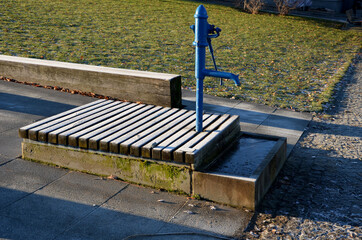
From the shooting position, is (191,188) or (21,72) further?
(21,72)

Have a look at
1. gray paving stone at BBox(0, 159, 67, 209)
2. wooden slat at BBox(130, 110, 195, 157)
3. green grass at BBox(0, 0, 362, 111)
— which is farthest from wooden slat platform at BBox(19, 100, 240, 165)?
green grass at BBox(0, 0, 362, 111)

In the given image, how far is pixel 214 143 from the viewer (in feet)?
18.1

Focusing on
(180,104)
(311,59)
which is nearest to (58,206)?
(180,104)

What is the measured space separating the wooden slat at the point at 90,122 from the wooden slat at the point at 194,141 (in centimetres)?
138

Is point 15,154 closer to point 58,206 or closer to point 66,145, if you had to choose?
point 66,145

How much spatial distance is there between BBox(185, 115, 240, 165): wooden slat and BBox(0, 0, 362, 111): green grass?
3266mm

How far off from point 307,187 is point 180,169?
64.3 inches

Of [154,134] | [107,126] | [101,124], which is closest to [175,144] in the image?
[154,134]

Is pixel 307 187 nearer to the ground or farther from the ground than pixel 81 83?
nearer to the ground

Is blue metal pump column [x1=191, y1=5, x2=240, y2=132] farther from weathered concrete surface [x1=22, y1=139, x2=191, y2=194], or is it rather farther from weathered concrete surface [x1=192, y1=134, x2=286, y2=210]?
weathered concrete surface [x1=22, y1=139, x2=191, y2=194]

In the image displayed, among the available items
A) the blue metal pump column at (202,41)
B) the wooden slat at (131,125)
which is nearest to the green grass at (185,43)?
the wooden slat at (131,125)

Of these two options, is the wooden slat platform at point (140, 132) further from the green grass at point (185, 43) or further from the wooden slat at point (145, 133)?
the green grass at point (185, 43)

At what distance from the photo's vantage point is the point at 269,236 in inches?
175

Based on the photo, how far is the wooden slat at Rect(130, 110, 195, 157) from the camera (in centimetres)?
516
